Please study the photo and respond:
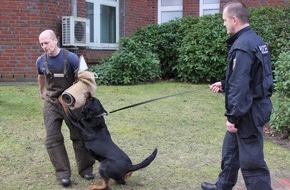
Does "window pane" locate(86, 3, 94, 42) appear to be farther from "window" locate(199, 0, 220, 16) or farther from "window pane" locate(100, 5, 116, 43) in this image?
"window" locate(199, 0, 220, 16)

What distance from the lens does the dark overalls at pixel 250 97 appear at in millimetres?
3924

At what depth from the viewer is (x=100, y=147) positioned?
4.86m

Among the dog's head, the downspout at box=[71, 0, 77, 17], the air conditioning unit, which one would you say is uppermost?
the downspout at box=[71, 0, 77, 17]

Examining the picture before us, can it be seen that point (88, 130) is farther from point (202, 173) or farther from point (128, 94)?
point (128, 94)

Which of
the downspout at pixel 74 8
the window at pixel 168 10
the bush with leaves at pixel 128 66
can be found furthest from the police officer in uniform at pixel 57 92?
the window at pixel 168 10

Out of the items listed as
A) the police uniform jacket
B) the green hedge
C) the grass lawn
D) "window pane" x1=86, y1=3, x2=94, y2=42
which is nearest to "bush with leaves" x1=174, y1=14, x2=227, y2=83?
the green hedge

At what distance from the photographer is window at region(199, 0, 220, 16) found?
15.4m

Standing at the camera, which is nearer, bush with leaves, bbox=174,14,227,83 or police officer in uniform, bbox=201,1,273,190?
police officer in uniform, bbox=201,1,273,190

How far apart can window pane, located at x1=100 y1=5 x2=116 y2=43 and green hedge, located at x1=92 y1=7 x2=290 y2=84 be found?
1029 mm

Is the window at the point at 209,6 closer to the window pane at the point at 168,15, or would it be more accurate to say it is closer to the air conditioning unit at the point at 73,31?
the window pane at the point at 168,15

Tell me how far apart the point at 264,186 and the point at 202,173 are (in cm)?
155

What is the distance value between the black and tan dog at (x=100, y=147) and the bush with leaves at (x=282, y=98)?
3119 mm

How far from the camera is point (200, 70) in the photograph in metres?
12.6

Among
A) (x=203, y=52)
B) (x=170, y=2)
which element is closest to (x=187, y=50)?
(x=203, y=52)
